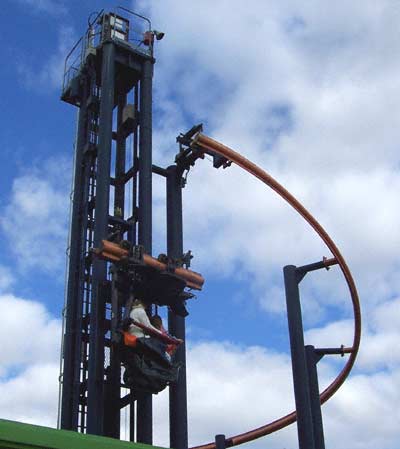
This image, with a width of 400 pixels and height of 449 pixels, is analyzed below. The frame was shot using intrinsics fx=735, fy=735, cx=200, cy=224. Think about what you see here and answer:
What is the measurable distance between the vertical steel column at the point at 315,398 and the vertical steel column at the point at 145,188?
17.9 feet

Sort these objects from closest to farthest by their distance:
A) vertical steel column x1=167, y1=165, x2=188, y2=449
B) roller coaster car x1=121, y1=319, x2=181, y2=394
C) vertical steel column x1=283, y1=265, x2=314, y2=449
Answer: vertical steel column x1=283, y1=265, x2=314, y2=449 < roller coaster car x1=121, y1=319, x2=181, y2=394 < vertical steel column x1=167, y1=165, x2=188, y2=449

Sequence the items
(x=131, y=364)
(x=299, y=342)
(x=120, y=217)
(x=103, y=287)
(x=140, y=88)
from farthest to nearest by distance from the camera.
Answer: (x=140, y=88)
(x=120, y=217)
(x=103, y=287)
(x=131, y=364)
(x=299, y=342)

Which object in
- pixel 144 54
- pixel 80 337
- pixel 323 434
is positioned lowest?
pixel 323 434

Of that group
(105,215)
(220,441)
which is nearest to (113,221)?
(105,215)

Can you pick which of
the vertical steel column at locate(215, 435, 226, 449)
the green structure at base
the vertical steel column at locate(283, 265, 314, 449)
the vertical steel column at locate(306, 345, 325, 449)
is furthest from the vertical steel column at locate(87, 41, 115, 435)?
the green structure at base

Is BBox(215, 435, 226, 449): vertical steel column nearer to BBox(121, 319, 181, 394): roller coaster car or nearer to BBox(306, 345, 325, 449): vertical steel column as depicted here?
BBox(306, 345, 325, 449): vertical steel column

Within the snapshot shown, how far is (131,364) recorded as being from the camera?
50.1 feet

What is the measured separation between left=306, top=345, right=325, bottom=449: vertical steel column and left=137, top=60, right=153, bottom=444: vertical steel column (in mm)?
5446

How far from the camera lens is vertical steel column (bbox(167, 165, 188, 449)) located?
1666 cm

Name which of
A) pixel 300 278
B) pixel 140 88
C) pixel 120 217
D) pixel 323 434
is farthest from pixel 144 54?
pixel 323 434

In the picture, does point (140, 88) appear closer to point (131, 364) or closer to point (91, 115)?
point (91, 115)

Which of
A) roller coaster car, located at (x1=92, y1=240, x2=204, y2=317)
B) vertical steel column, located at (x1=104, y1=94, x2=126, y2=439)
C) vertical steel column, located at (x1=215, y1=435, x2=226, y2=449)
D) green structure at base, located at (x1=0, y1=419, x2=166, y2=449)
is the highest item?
roller coaster car, located at (x1=92, y1=240, x2=204, y2=317)

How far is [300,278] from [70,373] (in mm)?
7666

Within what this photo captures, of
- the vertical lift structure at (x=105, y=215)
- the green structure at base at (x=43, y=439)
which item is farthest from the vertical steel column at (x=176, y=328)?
the green structure at base at (x=43, y=439)
